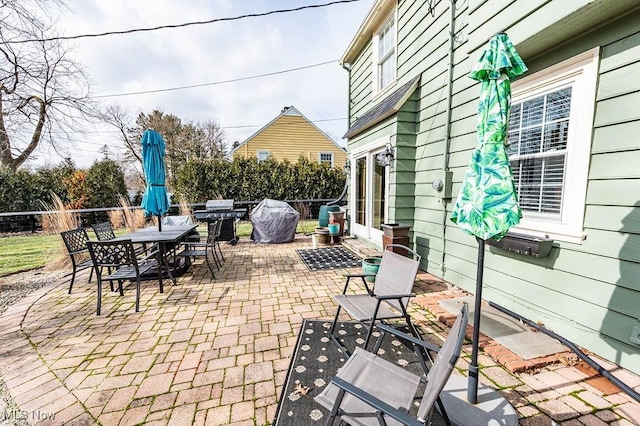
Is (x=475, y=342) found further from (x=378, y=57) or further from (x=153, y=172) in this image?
(x=378, y=57)

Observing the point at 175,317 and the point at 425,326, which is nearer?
the point at 425,326

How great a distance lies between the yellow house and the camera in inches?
658

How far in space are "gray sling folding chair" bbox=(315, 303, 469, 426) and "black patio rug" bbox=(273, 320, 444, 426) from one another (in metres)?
0.41

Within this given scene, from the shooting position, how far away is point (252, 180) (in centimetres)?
1162

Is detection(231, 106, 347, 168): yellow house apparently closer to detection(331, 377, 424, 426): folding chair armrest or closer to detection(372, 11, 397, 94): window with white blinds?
detection(372, 11, 397, 94): window with white blinds

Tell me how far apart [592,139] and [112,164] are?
14.4 meters

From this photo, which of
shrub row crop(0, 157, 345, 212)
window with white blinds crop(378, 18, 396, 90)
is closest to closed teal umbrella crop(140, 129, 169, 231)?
window with white blinds crop(378, 18, 396, 90)

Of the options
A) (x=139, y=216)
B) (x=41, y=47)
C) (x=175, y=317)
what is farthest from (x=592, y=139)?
(x=41, y=47)

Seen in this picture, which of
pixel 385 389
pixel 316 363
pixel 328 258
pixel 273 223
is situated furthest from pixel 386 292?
pixel 273 223

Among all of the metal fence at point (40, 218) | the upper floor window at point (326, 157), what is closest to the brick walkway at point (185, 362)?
the metal fence at point (40, 218)

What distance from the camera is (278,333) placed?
2.70 m

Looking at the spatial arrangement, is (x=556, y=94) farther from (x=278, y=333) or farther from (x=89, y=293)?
(x=89, y=293)

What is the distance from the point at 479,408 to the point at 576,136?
2314 millimetres

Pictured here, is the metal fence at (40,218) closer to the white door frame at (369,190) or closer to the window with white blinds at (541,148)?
the white door frame at (369,190)
